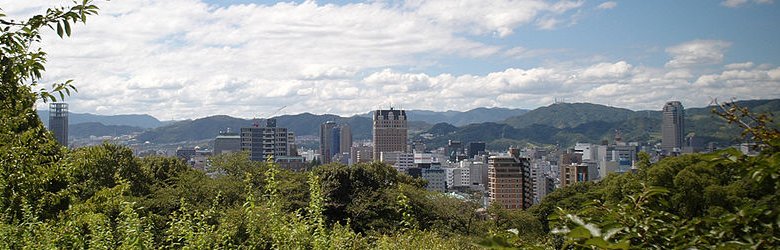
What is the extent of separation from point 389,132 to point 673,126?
59.6 meters

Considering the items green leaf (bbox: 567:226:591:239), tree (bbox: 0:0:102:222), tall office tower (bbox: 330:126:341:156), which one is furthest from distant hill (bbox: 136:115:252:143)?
green leaf (bbox: 567:226:591:239)

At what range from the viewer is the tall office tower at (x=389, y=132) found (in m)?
140

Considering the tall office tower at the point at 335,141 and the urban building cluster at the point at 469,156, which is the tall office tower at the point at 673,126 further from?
the tall office tower at the point at 335,141

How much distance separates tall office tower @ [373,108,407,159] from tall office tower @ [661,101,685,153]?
5375 cm

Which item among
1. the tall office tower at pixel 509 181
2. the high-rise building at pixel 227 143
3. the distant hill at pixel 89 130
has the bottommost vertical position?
the tall office tower at pixel 509 181

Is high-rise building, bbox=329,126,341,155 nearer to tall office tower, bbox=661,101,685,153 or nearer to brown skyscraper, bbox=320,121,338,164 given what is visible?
brown skyscraper, bbox=320,121,338,164

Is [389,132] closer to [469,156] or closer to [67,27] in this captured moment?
[469,156]

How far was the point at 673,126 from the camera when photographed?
105 m

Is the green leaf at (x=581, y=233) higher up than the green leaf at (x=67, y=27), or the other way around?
the green leaf at (x=67, y=27)

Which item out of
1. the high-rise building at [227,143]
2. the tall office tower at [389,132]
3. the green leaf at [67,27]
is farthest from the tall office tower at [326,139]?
the green leaf at [67,27]

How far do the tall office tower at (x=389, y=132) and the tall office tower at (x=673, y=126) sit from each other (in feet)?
176

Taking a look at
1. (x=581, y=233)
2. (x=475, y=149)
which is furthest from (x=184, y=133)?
(x=581, y=233)

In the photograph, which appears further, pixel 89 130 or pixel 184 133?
pixel 184 133

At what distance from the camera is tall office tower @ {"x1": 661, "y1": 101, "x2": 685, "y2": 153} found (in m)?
96.9
